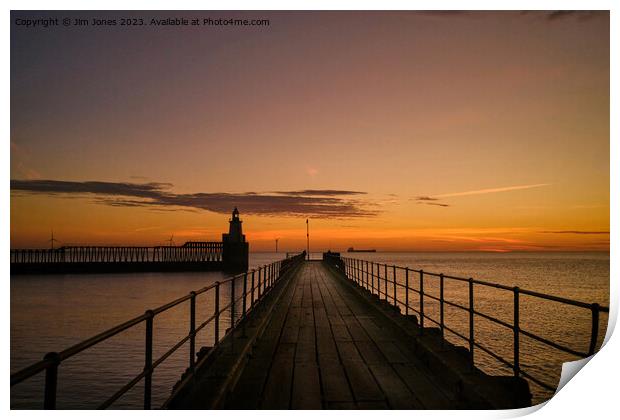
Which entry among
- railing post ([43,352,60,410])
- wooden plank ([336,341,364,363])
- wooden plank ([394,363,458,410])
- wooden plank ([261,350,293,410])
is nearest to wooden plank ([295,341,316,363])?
wooden plank ([261,350,293,410])

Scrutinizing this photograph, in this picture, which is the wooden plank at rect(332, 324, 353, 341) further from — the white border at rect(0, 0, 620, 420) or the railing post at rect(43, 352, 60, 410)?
the railing post at rect(43, 352, 60, 410)

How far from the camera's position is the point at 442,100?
11.8 metres

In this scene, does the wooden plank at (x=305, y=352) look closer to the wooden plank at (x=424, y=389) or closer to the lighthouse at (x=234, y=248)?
the wooden plank at (x=424, y=389)

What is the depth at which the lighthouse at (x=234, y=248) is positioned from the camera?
67.6m

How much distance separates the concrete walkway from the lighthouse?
193 feet

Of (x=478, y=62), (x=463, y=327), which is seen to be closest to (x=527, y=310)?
(x=463, y=327)

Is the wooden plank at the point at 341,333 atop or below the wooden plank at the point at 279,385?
below

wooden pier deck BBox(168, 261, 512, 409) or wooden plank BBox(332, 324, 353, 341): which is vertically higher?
wooden pier deck BBox(168, 261, 512, 409)

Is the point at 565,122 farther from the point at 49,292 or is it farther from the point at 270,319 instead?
the point at 49,292

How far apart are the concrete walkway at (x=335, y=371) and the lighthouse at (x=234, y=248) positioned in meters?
58.8

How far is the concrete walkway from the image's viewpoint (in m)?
4.63

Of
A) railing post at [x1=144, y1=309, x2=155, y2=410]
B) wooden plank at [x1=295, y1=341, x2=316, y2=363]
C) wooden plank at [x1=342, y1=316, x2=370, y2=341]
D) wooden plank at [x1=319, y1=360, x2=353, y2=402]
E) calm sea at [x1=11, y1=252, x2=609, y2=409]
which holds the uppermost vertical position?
railing post at [x1=144, y1=309, x2=155, y2=410]
